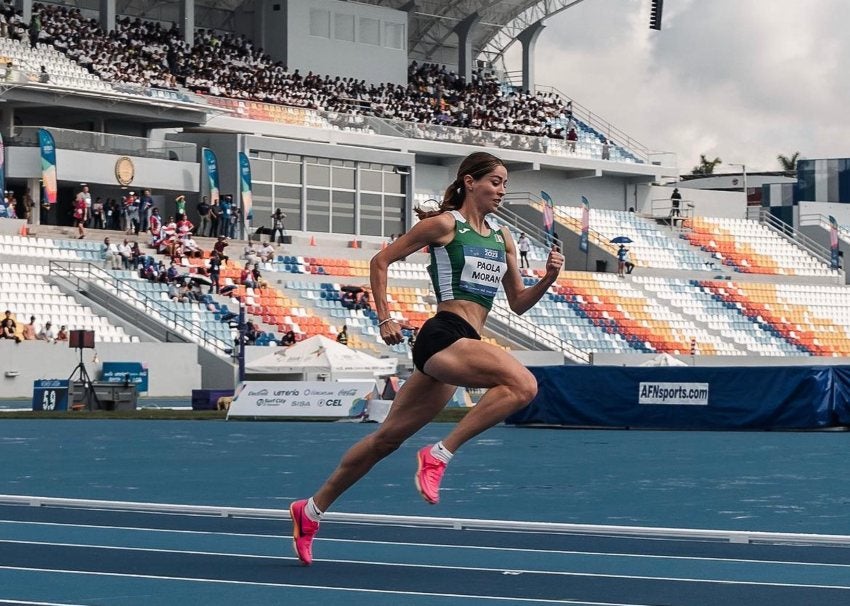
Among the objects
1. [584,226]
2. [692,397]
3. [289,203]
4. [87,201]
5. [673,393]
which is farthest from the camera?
[584,226]

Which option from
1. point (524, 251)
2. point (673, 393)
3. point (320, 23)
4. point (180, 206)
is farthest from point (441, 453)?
point (320, 23)

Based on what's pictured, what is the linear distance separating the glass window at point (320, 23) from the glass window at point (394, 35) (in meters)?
2.69

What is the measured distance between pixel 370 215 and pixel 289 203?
137 inches

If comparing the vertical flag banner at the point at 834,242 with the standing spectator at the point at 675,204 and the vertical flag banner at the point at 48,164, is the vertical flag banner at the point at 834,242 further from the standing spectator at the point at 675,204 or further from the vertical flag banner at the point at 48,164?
the vertical flag banner at the point at 48,164

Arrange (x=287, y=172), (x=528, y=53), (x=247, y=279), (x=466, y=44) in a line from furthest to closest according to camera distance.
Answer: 1. (x=528, y=53)
2. (x=466, y=44)
3. (x=287, y=172)
4. (x=247, y=279)

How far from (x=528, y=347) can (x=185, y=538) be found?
39099 mm

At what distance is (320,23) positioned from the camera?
61.1 metres

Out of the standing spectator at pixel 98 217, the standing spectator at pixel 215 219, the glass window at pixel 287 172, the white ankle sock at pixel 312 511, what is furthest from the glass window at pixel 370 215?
the white ankle sock at pixel 312 511

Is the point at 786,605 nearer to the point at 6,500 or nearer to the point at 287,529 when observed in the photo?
the point at 287,529

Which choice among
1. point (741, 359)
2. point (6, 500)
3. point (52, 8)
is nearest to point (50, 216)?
point (52, 8)

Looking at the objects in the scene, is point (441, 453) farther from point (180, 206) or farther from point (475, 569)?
point (180, 206)

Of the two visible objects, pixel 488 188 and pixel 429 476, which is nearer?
pixel 429 476

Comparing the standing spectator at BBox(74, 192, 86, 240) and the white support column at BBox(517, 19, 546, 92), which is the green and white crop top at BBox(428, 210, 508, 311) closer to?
the standing spectator at BBox(74, 192, 86, 240)

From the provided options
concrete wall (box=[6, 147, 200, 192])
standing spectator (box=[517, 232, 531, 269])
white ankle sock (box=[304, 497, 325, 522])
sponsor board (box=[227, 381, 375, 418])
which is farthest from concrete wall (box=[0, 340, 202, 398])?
white ankle sock (box=[304, 497, 325, 522])
